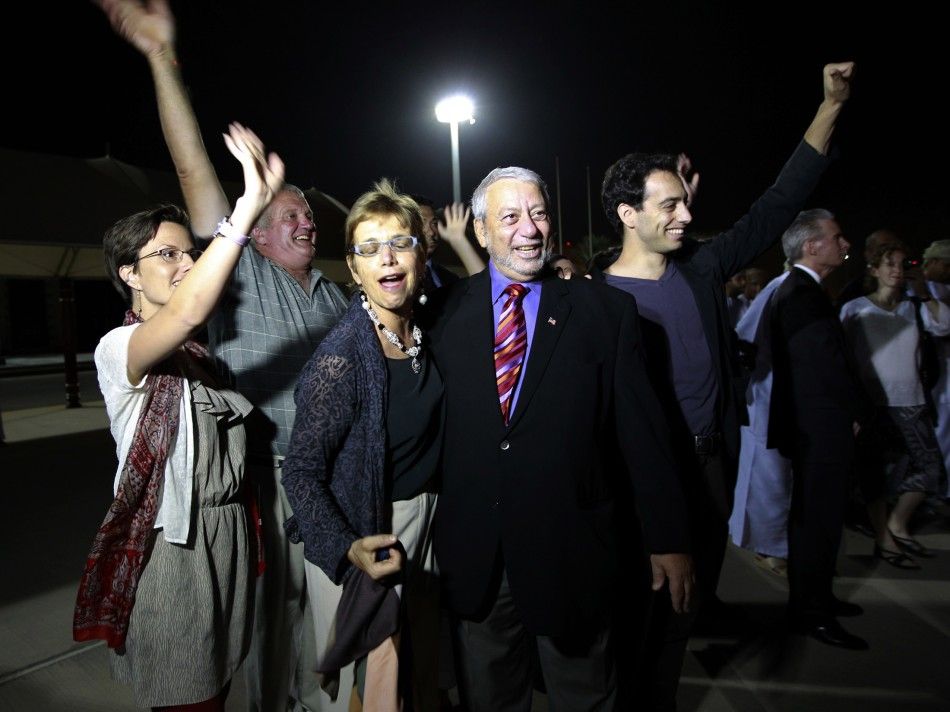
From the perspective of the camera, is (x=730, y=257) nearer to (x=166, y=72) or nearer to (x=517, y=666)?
(x=517, y=666)

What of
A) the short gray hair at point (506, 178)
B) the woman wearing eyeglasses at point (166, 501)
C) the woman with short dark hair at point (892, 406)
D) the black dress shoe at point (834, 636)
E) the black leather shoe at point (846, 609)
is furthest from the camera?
the woman with short dark hair at point (892, 406)

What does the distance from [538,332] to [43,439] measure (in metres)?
9.73

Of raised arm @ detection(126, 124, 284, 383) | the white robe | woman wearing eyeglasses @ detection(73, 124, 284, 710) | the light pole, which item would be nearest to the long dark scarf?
woman wearing eyeglasses @ detection(73, 124, 284, 710)

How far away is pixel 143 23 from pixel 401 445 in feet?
4.83

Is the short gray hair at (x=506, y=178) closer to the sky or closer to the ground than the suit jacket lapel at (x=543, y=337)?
closer to the sky

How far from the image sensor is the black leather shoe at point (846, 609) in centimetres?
358

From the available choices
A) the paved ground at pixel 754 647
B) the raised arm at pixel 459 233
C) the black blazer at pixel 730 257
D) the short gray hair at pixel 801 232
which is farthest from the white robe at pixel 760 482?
the raised arm at pixel 459 233

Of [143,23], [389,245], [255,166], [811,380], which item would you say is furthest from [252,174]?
[811,380]

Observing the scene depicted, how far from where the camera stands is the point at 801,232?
350cm

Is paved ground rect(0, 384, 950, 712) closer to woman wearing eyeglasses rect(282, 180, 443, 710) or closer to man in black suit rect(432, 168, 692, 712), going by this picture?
man in black suit rect(432, 168, 692, 712)

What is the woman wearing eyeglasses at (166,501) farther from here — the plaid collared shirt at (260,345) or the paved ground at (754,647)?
the paved ground at (754,647)

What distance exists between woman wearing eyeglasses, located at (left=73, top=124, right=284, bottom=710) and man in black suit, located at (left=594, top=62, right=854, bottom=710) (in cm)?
157

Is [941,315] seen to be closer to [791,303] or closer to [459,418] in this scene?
[791,303]

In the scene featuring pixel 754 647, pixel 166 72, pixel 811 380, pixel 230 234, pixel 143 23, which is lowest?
pixel 754 647
